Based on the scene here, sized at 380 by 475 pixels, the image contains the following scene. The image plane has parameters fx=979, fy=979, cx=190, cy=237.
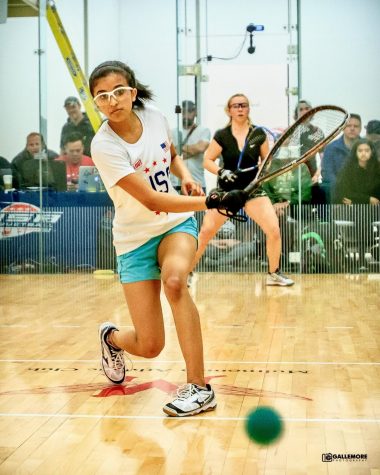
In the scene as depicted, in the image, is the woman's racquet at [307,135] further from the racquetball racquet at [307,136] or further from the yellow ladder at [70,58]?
the yellow ladder at [70,58]

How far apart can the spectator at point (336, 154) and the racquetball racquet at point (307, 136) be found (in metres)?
4.06

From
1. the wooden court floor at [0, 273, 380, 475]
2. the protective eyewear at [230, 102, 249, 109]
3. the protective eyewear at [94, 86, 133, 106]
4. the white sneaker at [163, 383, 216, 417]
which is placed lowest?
the wooden court floor at [0, 273, 380, 475]

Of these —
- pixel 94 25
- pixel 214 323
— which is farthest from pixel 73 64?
pixel 214 323

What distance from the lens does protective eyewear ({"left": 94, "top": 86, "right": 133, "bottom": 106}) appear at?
298cm

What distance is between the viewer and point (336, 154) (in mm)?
7785

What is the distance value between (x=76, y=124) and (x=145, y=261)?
5206 millimetres

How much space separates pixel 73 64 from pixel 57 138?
2.08 feet

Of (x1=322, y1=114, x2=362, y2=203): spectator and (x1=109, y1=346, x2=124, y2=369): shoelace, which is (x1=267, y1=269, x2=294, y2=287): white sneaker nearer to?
(x1=322, y1=114, x2=362, y2=203): spectator

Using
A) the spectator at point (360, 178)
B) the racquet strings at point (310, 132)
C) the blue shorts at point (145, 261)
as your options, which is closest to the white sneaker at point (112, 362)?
the blue shorts at point (145, 261)

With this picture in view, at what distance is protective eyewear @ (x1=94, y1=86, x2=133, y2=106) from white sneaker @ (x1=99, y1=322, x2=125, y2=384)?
0.86 metres

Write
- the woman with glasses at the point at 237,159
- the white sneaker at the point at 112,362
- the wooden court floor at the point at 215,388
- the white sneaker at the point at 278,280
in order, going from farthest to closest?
the white sneaker at the point at 278,280
the woman with glasses at the point at 237,159
the white sneaker at the point at 112,362
the wooden court floor at the point at 215,388

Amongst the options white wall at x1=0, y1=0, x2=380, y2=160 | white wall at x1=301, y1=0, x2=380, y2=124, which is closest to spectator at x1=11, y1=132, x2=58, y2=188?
white wall at x1=0, y1=0, x2=380, y2=160

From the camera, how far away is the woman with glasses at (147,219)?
2979mm

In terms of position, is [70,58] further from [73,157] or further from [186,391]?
[186,391]
